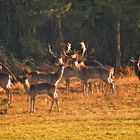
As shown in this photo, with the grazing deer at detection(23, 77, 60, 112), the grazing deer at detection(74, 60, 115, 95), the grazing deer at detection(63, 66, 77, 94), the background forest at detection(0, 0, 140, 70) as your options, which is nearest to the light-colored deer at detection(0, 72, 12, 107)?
the grazing deer at detection(23, 77, 60, 112)

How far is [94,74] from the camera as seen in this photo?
78.1 feet

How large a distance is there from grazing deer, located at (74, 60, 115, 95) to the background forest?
614 cm

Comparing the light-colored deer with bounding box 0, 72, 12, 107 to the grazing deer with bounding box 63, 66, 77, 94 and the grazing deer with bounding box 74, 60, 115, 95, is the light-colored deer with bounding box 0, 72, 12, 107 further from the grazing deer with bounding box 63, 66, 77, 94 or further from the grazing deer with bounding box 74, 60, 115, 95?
the grazing deer with bounding box 63, 66, 77, 94

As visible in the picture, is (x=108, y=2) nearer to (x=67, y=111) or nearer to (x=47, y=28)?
(x=47, y=28)

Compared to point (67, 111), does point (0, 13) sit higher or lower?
higher

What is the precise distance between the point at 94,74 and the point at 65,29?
10178 millimetres

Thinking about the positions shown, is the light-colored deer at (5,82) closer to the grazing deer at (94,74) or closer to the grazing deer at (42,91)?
the grazing deer at (42,91)

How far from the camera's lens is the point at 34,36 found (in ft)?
112

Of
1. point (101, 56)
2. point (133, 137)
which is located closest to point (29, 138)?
point (133, 137)

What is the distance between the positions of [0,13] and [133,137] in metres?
22.3

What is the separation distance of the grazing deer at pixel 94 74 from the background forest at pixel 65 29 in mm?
6140

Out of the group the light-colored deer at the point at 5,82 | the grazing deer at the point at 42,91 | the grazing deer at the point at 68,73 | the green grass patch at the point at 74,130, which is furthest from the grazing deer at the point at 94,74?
the green grass patch at the point at 74,130

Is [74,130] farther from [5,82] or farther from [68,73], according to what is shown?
[68,73]

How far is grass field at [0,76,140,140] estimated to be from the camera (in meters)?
14.7
